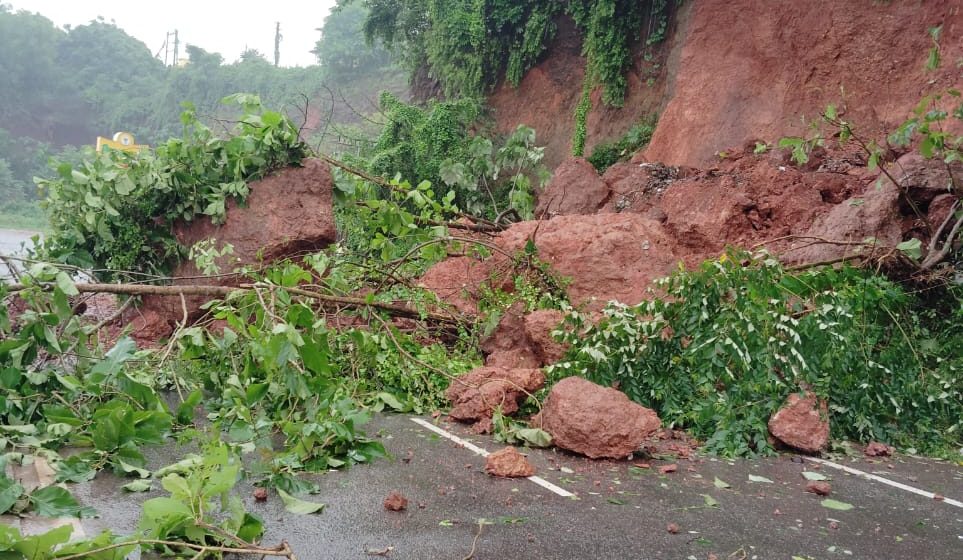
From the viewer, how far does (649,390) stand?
6.11m

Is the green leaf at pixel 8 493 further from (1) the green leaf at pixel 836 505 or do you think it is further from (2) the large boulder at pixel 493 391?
(1) the green leaf at pixel 836 505

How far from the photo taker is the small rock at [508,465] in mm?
4445

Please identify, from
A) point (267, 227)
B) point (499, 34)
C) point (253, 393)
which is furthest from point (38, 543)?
point (499, 34)

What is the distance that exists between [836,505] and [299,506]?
311 cm

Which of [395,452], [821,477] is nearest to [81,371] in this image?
[395,452]

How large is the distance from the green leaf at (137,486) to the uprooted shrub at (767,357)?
3276 mm

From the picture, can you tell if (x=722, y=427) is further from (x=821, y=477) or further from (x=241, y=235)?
(x=241, y=235)

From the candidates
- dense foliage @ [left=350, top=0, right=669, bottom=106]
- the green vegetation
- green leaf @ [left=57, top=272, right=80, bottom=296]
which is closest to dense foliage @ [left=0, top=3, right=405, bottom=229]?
dense foliage @ [left=350, top=0, right=669, bottom=106]

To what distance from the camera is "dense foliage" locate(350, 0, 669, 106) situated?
55.0ft

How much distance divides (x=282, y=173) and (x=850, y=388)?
6.26 metres

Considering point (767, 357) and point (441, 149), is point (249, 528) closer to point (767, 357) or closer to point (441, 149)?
point (767, 357)

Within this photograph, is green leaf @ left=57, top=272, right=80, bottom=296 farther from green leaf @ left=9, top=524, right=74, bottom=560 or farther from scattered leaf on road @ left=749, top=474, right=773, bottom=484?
scattered leaf on road @ left=749, top=474, right=773, bottom=484

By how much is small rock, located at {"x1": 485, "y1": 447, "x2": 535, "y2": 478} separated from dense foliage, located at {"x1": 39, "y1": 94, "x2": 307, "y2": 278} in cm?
468

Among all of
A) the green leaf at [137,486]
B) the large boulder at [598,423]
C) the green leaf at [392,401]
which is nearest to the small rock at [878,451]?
the large boulder at [598,423]
